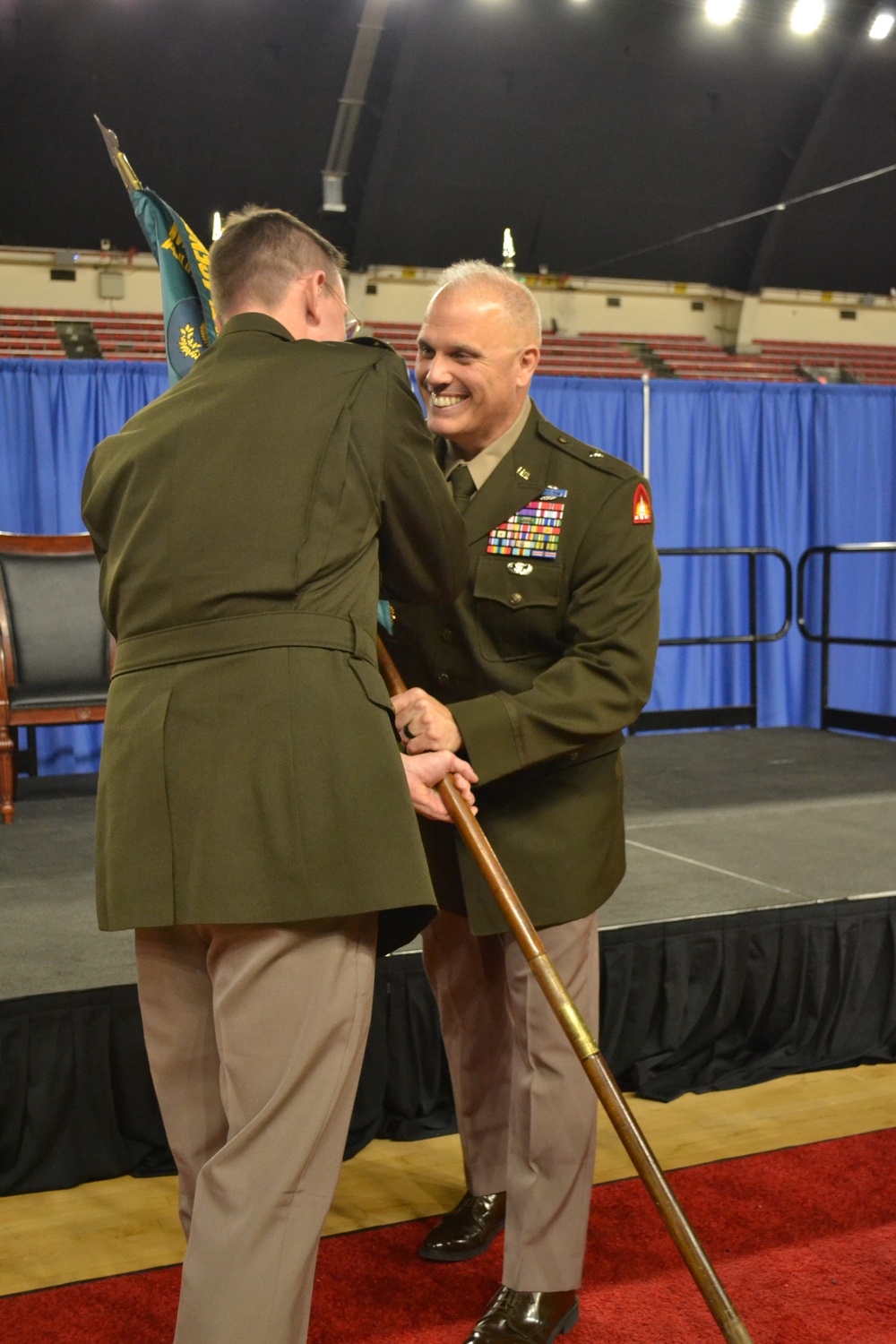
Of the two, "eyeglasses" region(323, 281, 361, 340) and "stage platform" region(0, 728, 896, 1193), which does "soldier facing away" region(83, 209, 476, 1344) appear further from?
"stage platform" region(0, 728, 896, 1193)

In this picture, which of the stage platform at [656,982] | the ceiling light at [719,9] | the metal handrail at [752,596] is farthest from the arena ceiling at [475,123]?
the stage platform at [656,982]

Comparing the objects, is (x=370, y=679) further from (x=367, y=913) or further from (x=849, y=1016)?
(x=849, y=1016)

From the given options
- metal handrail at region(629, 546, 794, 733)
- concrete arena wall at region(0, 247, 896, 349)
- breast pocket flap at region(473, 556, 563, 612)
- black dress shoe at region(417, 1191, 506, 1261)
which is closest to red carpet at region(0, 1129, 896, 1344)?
black dress shoe at region(417, 1191, 506, 1261)

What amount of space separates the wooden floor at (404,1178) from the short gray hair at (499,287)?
4.93ft

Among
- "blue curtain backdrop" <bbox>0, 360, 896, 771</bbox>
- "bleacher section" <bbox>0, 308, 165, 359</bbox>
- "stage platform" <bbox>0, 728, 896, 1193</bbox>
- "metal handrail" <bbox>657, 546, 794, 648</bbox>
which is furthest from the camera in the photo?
"bleacher section" <bbox>0, 308, 165, 359</bbox>

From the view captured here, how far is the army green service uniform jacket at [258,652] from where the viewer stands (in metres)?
1.26

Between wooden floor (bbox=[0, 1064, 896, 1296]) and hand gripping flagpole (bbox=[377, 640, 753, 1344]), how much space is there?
2.80 feet

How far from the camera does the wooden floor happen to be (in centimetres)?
199

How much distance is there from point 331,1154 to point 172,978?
10.4 inches

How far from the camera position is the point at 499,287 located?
175 cm

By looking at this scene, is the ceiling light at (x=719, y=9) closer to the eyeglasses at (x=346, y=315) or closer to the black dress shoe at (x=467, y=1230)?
the eyeglasses at (x=346, y=315)

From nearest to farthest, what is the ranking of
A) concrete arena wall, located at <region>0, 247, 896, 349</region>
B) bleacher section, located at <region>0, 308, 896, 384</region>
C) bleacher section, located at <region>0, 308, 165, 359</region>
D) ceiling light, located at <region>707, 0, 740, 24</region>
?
ceiling light, located at <region>707, 0, 740, 24</region>
bleacher section, located at <region>0, 308, 165, 359</region>
bleacher section, located at <region>0, 308, 896, 384</region>
concrete arena wall, located at <region>0, 247, 896, 349</region>

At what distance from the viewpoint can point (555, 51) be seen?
431 inches

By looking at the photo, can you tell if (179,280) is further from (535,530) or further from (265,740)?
(265,740)
